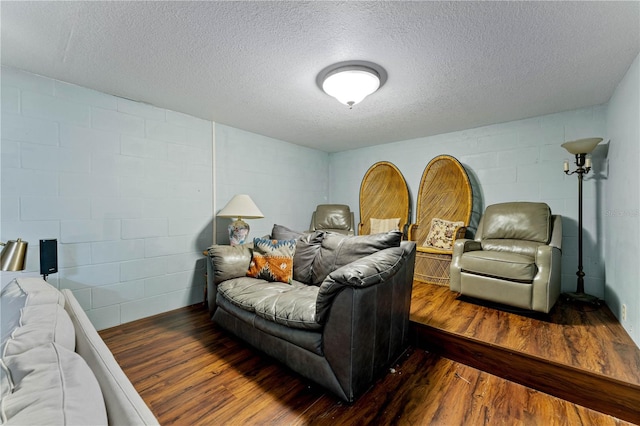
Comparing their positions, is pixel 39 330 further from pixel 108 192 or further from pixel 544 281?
pixel 544 281

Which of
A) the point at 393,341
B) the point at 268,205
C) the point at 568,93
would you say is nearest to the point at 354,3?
the point at 393,341

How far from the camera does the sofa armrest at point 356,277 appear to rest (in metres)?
1.46

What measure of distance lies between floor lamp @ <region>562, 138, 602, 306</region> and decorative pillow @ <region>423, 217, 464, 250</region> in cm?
111

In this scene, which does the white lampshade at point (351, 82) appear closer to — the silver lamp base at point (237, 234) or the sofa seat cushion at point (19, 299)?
the silver lamp base at point (237, 234)

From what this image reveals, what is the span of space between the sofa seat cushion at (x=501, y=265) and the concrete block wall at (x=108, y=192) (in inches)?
113

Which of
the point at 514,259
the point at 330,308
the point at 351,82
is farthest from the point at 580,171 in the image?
the point at 330,308

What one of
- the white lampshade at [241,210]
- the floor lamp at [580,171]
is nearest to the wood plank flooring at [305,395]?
the white lampshade at [241,210]

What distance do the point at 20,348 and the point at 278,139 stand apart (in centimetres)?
366

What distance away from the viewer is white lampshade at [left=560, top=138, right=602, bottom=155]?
2451 mm

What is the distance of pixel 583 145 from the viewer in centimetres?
250

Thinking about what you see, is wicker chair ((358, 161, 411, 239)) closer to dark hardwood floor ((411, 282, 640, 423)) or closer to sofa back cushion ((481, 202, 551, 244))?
sofa back cushion ((481, 202, 551, 244))

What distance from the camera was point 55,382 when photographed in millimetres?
566

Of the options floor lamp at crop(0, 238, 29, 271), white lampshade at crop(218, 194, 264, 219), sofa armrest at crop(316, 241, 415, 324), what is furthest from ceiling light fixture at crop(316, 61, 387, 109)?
floor lamp at crop(0, 238, 29, 271)

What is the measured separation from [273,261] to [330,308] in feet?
3.42
